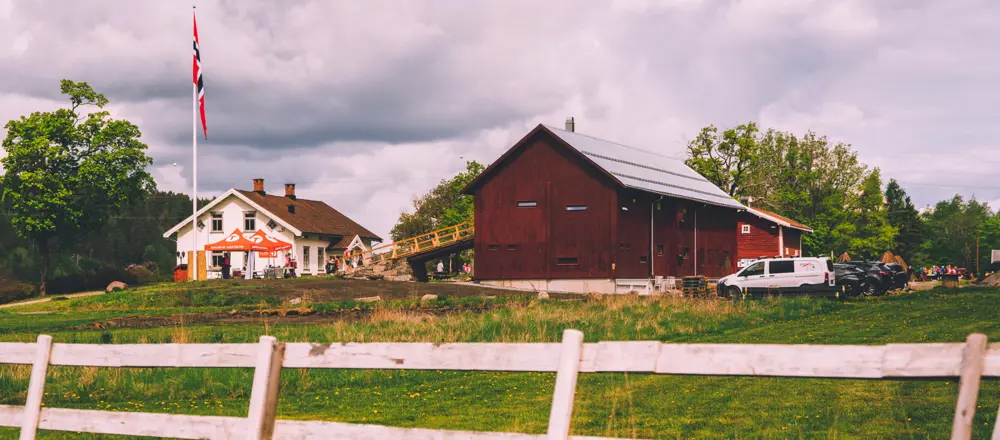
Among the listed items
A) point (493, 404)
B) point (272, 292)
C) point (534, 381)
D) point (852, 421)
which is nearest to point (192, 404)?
point (493, 404)

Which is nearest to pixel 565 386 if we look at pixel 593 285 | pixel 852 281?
pixel 852 281

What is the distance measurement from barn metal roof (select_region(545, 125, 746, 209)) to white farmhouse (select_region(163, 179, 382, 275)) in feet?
86.0

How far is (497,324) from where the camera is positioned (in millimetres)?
22141

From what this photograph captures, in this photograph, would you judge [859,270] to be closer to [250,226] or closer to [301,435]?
[301,435]

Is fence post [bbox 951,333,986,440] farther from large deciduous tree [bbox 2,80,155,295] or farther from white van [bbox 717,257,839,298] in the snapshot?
large deciduous tree [bbox 2,80,155,295]

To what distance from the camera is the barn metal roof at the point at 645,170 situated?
49.2m

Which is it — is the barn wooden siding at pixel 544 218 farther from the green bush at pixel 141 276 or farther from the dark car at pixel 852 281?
the green bush at pixel 141 276

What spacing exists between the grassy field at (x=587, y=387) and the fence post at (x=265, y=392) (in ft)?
8.94

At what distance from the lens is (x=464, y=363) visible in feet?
20.0

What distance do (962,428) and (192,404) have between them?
33.6ft

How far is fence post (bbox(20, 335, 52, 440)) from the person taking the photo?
770cm

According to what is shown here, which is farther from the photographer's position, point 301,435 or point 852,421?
point 852,421

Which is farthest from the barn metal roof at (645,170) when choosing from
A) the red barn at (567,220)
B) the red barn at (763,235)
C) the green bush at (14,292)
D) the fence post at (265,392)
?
the fence post at (265,392)

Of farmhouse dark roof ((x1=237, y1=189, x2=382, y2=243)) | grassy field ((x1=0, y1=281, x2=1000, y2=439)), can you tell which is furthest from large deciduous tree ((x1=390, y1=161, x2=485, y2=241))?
grassy field ((x1=0, y1=281, x2=1000, y2=439))
